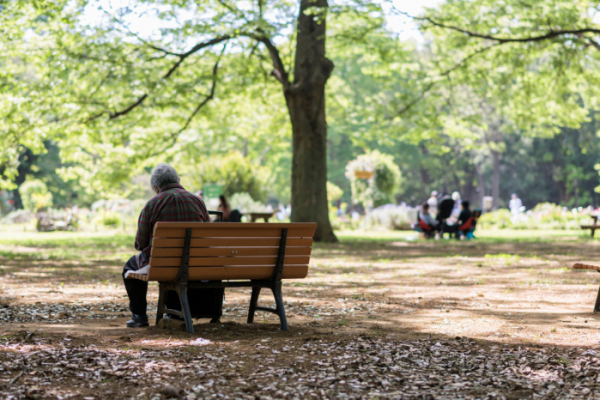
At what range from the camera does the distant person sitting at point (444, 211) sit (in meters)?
20.9

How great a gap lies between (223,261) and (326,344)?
111 centimetres

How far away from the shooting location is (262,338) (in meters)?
5.26

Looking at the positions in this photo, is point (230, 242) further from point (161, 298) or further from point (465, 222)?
point (465, 222)

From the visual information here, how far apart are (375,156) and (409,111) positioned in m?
15.7

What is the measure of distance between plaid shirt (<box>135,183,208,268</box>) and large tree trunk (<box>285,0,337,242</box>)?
12.5m

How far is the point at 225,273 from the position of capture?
214 inches

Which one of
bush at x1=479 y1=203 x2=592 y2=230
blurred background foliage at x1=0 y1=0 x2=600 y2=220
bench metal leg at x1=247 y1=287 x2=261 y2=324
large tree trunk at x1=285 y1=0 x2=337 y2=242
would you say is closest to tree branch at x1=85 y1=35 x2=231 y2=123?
blurred background foliage at x1=0 y1=0 x2=600 y2=220

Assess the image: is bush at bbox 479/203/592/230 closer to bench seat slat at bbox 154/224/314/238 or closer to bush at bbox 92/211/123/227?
bush at bbox 92/211/123/227

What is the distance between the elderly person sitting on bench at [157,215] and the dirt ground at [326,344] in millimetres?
305

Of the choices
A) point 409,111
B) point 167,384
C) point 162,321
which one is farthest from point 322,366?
point 409,111

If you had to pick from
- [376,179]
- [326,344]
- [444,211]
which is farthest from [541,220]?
[326,344]

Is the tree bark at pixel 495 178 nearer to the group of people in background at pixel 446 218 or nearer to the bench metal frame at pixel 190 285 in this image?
the group of people in background at pixel 446 218

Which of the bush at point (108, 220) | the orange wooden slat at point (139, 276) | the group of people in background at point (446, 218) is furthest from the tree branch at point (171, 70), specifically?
the orange wooden slat at point (139, 276)

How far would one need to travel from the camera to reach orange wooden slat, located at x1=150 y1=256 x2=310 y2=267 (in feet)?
17.0
